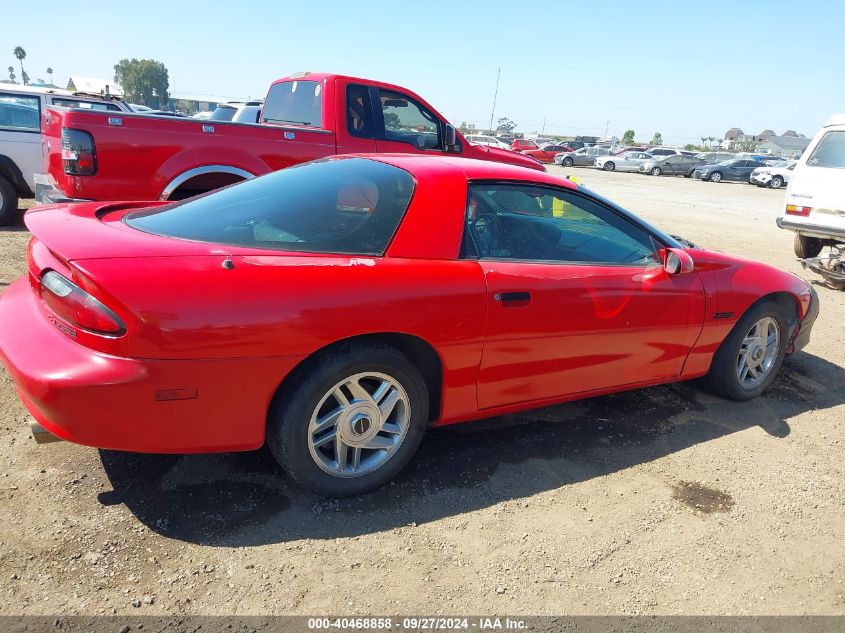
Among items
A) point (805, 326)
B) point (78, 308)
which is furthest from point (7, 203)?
point (805, 326)

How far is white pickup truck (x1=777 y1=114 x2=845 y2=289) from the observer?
344 inches

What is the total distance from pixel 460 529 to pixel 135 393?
4.67 ft

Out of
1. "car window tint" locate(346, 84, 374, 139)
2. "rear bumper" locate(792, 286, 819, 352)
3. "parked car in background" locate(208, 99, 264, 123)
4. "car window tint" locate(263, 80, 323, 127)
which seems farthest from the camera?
"parked car in background" locate(208, 99, 264, 123)

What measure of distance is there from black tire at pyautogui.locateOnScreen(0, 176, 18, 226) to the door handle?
7.59 m

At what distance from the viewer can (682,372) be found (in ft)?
12.9

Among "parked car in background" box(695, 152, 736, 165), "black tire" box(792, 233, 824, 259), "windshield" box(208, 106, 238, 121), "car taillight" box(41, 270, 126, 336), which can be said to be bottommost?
"parked car in background" box(695, 152, 736, 165)

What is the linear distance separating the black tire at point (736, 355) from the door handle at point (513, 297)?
70.6 inches

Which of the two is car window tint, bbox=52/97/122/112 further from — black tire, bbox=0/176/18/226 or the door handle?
the door handle

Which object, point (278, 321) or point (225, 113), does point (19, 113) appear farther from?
point (278, 321)

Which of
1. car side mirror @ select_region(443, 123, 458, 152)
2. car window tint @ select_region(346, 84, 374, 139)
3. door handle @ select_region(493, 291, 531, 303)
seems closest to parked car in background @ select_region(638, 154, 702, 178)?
car side mirror @ select_region(443, 123, 458, 152)

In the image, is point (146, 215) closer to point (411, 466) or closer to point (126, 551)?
point (126, 551)

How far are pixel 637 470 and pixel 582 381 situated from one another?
54cm

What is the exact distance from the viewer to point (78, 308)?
2.33m

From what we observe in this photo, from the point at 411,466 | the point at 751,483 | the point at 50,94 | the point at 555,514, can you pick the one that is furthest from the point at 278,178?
the point at 50,94
